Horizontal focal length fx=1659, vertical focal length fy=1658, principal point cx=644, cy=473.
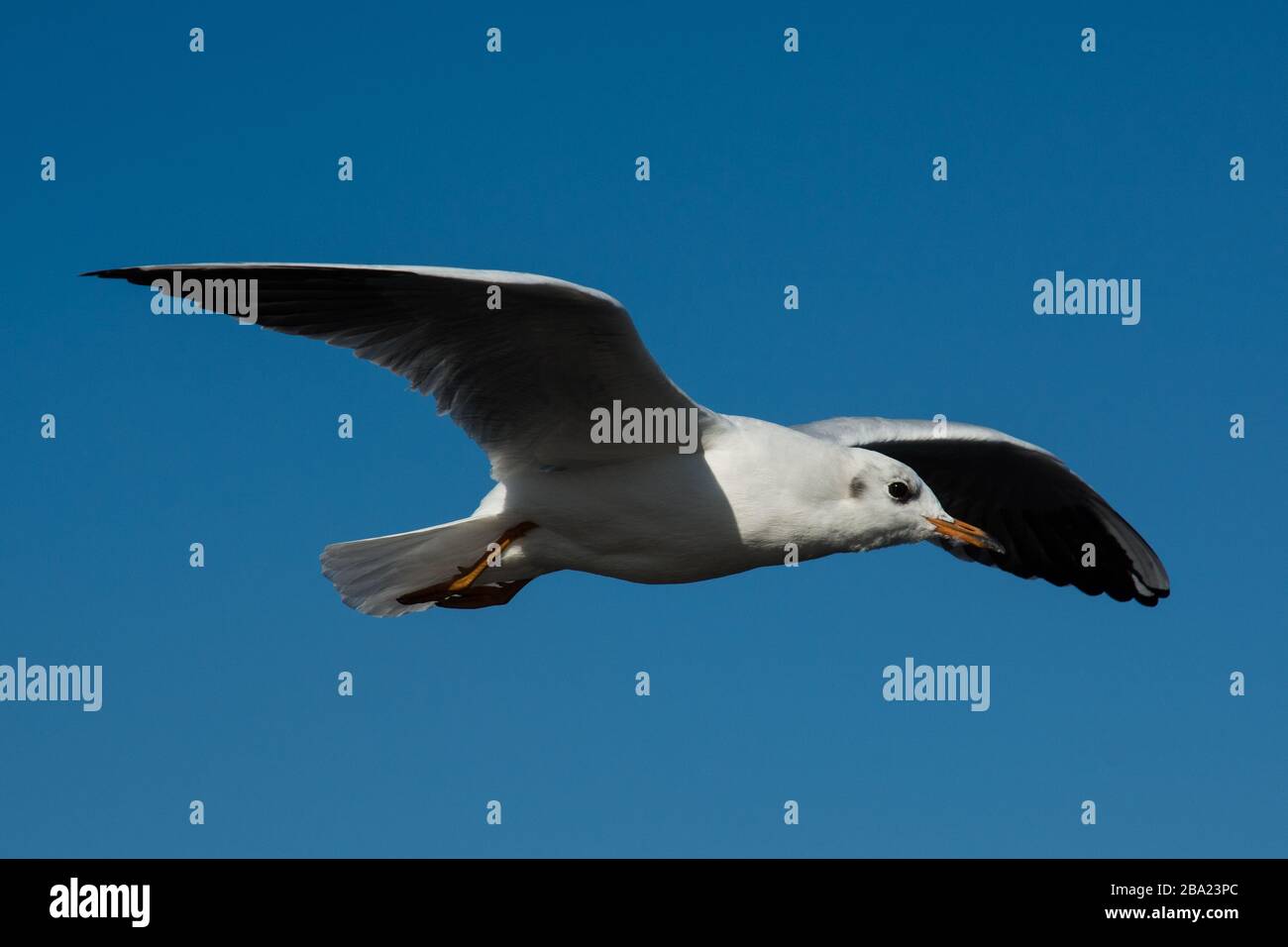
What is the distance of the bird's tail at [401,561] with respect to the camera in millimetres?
7727

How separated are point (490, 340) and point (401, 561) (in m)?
1.47

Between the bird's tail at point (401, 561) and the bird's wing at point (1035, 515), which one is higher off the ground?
the bird's wing at point (1035, 515)

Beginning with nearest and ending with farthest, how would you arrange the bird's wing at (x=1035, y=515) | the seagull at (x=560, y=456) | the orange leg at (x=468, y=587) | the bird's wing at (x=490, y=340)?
the bird's wing at (x=490, y=340) → the seagull at (x=560, y=456) → the orange leg at (x=468, y=587) → the bird's wing at (x=1035, y=515)

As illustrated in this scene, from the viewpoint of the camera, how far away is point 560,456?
7445 millimetres

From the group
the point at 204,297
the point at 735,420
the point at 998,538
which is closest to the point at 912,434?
the point at 998,538

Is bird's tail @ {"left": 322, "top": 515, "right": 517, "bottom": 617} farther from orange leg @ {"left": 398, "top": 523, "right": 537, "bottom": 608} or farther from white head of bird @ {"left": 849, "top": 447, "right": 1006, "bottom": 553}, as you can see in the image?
white head of bird @ {"left": 849, "top": 447, "right": 1006, "bottom": 553}

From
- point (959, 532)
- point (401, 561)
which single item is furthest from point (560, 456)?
point (959, 532)

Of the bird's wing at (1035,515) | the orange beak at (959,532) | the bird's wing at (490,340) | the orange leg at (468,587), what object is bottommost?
the orange leg at (468,587)

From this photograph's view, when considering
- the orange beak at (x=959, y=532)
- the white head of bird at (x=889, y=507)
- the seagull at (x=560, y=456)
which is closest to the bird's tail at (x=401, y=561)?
the seagull at (x=560, y=456)

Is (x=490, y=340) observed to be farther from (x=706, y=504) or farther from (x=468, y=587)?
(x=468, y=587)

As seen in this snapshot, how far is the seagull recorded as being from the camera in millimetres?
6594

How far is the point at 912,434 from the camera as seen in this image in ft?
30.2

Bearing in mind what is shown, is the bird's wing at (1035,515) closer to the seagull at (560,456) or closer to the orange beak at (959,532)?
the orange beak at (959,532)

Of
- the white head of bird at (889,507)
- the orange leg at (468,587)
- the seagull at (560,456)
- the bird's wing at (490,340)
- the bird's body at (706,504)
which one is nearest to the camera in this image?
the bird's wing at (490,340)
